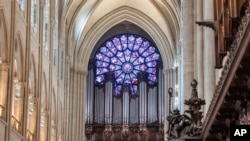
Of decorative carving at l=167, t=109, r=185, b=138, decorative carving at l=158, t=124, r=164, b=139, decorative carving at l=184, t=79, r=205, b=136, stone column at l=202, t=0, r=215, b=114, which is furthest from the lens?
decorative carving at l=158, t=124, r=164, b=139

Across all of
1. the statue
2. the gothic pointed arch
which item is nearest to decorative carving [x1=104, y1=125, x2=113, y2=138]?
the gothic pointed arch

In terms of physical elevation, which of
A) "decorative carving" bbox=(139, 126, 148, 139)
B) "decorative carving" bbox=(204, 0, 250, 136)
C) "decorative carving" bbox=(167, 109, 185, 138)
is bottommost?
"decorative carving" bbox=(139, 126, 148, 139)

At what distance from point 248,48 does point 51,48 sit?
27.0m

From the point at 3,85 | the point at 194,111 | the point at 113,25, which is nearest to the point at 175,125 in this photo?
the point at 194,111

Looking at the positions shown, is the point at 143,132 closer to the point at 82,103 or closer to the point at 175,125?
the point at 82,103

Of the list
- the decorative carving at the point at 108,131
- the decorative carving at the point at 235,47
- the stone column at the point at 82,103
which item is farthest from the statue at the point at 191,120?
the decorative carving at the point at 108,131

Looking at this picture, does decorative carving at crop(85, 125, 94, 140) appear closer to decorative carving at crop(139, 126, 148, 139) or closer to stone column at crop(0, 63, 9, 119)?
decorative carving at crop(139, 126, 148, 139)

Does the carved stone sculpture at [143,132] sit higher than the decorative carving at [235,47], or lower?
lower

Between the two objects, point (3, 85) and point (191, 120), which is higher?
point (3, 85)

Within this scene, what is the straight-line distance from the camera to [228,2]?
1162 cm

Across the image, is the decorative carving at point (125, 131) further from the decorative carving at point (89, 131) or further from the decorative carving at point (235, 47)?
the decorative carving at point (235, 47)

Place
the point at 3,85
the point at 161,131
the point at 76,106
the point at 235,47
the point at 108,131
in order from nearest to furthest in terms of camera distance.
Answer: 1. the point at 235,47
2. the point at 3,85
3. the point at 76,106
4. the point at 161,131
5. the point at 108,131

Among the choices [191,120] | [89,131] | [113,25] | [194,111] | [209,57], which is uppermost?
[113,25]

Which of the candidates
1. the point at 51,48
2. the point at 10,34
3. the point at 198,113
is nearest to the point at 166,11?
the point at 51,48
